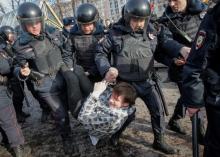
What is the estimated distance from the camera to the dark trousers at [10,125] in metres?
4.63

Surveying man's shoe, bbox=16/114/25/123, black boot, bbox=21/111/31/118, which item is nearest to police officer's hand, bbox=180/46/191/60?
man's shoe, bbox=16/114/25/123

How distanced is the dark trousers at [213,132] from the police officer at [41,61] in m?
2.40

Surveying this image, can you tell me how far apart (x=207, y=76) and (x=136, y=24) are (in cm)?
167

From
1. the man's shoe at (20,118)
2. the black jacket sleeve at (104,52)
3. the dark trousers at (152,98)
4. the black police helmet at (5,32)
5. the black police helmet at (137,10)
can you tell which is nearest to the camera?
the black police helmet at (137,10)

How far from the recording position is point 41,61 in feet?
15.4

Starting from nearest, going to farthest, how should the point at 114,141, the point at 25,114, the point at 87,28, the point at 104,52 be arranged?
the point at 104,52 → the point at 114,141 → the point at 87,28 → the point at 25,114

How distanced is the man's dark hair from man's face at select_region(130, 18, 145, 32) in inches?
26.2

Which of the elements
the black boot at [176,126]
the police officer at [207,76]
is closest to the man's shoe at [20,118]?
the black boot at [176,126]

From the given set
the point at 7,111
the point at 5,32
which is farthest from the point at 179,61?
the point at 5,32

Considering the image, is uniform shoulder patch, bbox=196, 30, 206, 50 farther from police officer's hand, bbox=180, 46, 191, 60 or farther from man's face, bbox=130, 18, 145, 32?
man's face, bbox=130, 18, 145, 32

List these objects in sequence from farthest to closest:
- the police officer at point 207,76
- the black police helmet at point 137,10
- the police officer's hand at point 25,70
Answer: the police officer's hand at point 25,70, the black police helmet at point 137,10, the police officer at point 207,76

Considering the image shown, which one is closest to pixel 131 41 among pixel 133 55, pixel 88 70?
pixel 133 55

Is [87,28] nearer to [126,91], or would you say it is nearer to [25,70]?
[25,70]

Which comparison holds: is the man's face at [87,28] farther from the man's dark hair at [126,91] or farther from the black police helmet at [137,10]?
the man's dark hair at [126,91]
